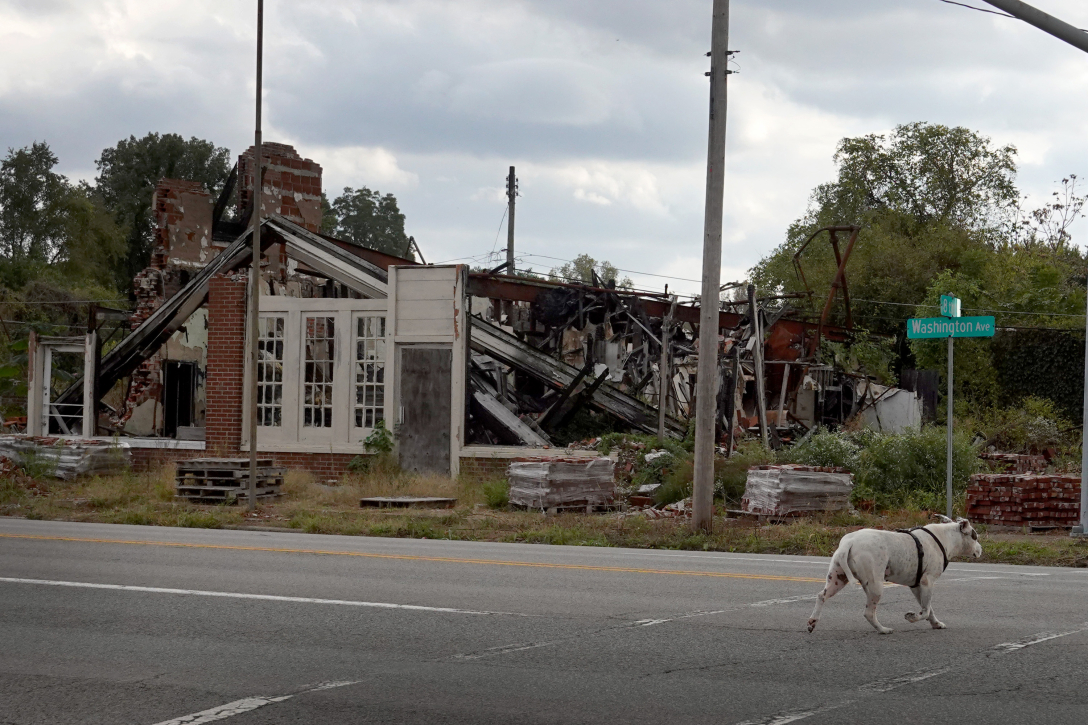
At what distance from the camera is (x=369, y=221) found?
10194 centimetres

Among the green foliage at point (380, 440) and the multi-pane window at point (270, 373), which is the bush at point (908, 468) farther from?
the multi-pane window at point (270, 373)

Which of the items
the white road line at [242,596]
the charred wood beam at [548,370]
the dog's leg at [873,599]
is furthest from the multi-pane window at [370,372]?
the dog's leg at [873,599]

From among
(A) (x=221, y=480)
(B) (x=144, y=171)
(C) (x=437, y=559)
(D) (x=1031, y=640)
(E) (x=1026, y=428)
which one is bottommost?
(C) (x=437, y=559)

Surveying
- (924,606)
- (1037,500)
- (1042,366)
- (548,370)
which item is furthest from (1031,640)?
(1042,366)

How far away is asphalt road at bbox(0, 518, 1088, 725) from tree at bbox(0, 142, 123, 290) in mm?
59782

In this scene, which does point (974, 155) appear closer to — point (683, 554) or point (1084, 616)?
point (683, 554)

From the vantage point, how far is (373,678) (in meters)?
6.98

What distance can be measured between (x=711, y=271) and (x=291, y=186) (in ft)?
57.9

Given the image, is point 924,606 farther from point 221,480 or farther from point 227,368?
point 227,368

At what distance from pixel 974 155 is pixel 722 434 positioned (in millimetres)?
37345

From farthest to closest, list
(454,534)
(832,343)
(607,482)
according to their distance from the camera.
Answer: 1. (832,343)
2. (607,482)
3. (454,534)

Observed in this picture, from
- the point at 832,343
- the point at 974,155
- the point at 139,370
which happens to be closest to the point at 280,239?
the point at 139,370

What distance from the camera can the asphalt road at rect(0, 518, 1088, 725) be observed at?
20.7 ft

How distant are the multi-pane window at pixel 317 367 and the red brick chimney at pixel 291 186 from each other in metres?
6.48
